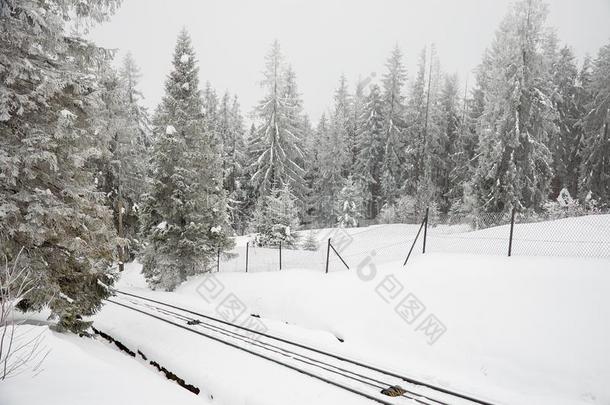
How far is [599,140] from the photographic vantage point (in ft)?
103

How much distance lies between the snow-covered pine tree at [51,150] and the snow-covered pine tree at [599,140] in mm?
34643

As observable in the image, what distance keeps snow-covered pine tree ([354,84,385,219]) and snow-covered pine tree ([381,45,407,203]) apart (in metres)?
0.96

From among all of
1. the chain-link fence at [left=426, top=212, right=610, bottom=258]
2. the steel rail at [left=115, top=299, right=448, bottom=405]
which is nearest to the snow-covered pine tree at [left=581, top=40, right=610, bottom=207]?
the chain-link fence at [left=426, top=212, right=610, bottom=258]

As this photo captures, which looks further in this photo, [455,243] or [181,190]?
[181,190]

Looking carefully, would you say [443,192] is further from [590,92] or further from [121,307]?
[121,307]

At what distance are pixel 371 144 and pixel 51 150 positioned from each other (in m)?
36.5

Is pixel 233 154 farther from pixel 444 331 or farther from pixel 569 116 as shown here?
pixel 444 331

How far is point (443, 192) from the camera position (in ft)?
135

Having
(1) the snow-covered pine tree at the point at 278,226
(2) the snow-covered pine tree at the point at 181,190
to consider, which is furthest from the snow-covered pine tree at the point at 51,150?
(1) the snow-covered pine tree at the point at 278,226

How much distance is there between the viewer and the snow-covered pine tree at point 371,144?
42.5m

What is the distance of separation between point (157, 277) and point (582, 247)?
66.3ft

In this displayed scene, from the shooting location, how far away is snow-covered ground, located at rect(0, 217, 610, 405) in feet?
26.4

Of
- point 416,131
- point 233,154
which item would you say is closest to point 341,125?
point 416,131

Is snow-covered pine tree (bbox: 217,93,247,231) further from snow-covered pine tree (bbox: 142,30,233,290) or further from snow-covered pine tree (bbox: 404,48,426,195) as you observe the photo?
snow-covered pine tree (bbox: 142,30,233,290)
